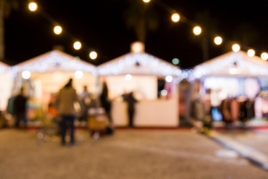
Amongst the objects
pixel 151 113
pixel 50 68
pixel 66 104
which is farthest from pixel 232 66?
pixel 66 104

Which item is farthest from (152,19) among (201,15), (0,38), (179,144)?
(179,144)

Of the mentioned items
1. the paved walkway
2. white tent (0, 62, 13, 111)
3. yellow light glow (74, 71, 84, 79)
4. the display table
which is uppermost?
yellow light glow (74, 71, 84, 79)

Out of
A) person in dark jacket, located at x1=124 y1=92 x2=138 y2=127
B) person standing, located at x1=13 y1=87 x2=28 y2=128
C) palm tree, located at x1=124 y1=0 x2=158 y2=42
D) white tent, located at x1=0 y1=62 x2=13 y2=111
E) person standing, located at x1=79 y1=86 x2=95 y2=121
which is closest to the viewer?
person standing, located at x1=13 y1=87 x2=28 y2=128

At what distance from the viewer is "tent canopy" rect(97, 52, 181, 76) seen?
50.1 ft

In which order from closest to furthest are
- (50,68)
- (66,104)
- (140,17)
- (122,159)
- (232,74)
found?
(122,159), (66,104), (50,68), (232,74), (140,17)

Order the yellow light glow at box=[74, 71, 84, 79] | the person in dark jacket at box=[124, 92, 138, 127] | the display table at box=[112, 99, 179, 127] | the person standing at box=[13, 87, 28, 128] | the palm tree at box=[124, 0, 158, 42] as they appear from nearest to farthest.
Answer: the person standing at box=[13, 87, 28, 128]
the person in dark jacket at box=[124, 92, 138, 127]
the yellow light glow at box=[74, 71, 84, 79]
the display table at box=[112, 99, 179, 127]
the palm tree at box=[124, 0, 158, 42]

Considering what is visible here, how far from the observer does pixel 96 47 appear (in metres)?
39.0

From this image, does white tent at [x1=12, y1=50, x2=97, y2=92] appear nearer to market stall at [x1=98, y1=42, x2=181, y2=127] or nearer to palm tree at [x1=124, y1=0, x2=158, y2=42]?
market stall at [x1=98, y1=42, x2=181, y2=127]

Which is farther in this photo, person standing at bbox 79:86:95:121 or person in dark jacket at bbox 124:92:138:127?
person in dark jacket at bbox 124:92:138:127

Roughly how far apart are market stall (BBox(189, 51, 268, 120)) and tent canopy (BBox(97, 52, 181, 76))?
1.28m

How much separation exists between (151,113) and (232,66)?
155 inches

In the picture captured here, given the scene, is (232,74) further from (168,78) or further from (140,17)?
(140,17)

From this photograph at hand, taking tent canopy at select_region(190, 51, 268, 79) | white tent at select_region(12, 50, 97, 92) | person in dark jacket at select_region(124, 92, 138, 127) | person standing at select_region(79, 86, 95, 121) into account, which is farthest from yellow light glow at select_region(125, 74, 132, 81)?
tent canopy at select_region(190, 51, 268, 79)

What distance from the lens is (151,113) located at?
15477 millimetres
